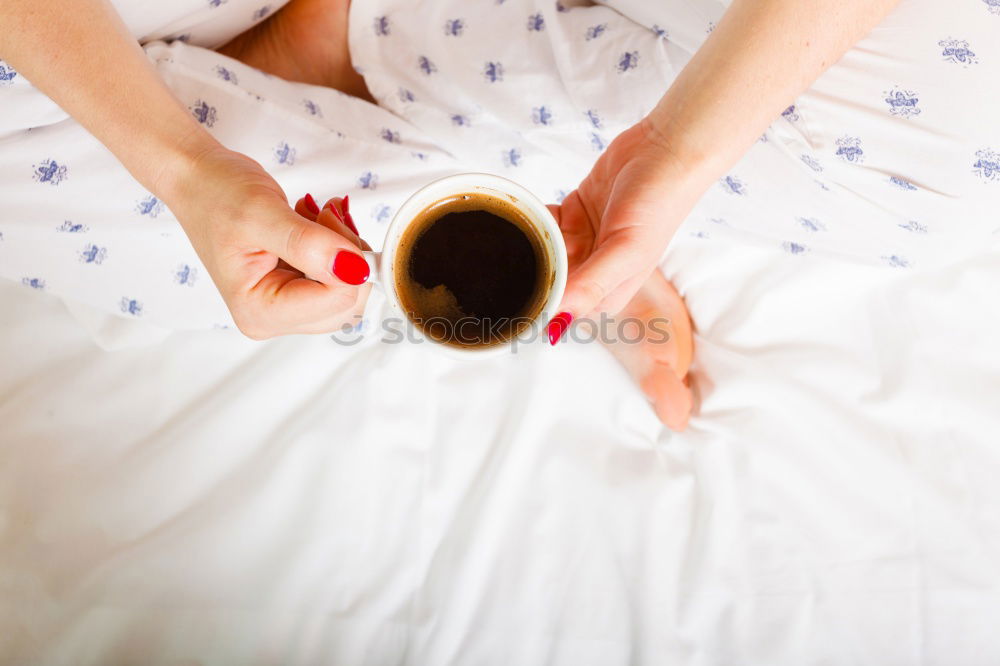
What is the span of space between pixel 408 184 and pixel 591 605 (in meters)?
0.65

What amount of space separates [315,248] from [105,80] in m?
0.31

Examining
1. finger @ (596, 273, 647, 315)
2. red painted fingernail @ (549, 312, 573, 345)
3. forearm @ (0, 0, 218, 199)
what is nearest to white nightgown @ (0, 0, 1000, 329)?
forearm @ (0, 0, 218, 199)

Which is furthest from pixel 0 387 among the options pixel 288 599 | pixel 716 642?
pixel 716 642

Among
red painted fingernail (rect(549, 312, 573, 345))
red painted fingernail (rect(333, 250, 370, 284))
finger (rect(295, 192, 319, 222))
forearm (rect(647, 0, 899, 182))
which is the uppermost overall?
forearm (rect(647, 0, 899, 182))

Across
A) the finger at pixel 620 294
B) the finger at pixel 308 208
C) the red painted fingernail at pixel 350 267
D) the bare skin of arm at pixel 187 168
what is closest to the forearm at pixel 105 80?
the bare skin of arm at pixel 187 168

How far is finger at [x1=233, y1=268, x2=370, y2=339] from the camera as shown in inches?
27.8

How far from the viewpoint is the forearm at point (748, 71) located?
0.70 m

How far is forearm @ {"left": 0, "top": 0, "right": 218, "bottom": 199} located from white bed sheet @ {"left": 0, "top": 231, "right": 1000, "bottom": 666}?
383 millimetres

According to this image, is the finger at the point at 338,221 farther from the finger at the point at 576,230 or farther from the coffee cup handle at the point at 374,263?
the finger at the point at 576,230

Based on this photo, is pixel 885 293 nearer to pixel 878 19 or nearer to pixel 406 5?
pixel 878 19

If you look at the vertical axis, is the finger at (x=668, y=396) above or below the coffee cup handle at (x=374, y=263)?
below

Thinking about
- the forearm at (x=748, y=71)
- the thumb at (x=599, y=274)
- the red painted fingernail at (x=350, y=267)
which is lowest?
the thumb at (x=599, y=274)

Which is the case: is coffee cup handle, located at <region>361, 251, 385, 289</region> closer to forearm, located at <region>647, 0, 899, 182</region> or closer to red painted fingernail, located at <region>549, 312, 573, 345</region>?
red painted fingernail, located at <region>549, 312, 573, 345</region>

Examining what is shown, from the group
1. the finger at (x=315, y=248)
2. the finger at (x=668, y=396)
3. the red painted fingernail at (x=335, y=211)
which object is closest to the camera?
the finger at (x=315, y=248)
